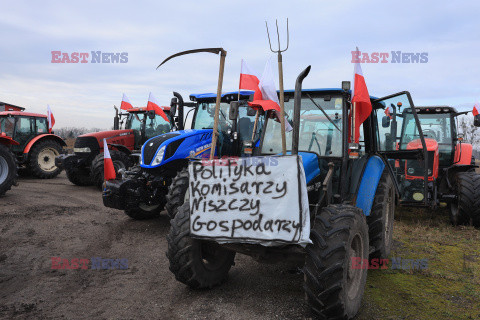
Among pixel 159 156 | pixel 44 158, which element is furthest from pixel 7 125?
pixel 159 156

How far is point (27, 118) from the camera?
12.7 metres

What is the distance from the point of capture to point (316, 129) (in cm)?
435

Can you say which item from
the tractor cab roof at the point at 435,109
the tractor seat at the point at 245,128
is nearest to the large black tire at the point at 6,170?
the tractor seat at the point at 245,128

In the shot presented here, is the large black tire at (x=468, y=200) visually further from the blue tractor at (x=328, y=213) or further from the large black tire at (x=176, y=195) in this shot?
the large black tire at (x=176, y=195)

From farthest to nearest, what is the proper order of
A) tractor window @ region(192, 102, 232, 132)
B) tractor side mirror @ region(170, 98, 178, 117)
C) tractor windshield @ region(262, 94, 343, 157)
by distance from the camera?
tractor window @ region(192, 102, 232, 132) → tractor side mirror @ region(170, 98, 178, 117) → tractor windshield @ region(262, 94, 343, 157)

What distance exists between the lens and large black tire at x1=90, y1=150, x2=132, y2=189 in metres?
9.86

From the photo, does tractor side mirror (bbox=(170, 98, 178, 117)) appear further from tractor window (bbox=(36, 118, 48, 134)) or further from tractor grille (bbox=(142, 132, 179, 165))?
tractor window (bbox=(36, 118, 48, 134))

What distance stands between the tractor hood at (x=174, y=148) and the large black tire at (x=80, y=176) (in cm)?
511

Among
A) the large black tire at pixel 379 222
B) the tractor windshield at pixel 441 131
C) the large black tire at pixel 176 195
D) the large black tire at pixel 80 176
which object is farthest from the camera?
the large black tire at pixel 80 176

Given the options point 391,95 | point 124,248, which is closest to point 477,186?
point 391,95

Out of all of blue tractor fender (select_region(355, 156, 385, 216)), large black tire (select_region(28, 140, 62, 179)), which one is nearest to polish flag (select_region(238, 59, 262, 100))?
blue tractor fender (select_region(355, 156, 385, 216))

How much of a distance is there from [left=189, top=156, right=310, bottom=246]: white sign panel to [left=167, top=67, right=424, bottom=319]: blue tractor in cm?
8

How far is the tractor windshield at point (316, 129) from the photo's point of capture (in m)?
4.25

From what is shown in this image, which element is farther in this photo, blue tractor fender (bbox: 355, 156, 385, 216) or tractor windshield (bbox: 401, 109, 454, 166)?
tractor windshield (bbox: 401, 109, 454, 166)
